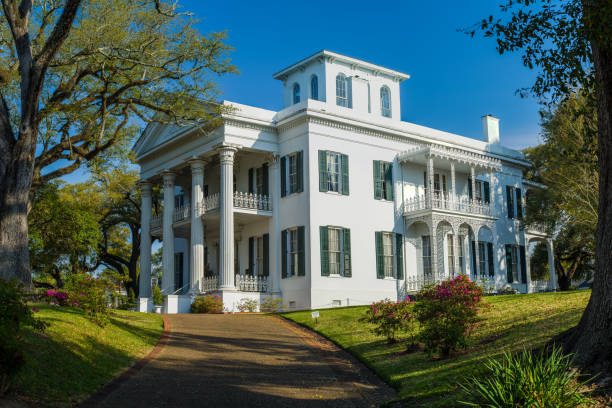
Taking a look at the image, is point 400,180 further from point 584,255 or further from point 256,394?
point 256,394

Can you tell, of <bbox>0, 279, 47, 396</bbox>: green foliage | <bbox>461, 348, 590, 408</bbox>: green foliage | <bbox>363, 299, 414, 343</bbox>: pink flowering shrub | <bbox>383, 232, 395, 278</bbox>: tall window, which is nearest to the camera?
<bbox>461, 348, 590, 408</bbox>: green foliage

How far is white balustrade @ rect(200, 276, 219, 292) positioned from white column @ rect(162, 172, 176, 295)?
2902 mm

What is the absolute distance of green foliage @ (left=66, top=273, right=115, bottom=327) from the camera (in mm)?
15045

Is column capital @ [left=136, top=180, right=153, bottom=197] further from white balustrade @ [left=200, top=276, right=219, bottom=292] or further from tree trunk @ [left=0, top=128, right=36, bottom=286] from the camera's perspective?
tree trunk @ [left=0, top=128, right=36, bottom=286]

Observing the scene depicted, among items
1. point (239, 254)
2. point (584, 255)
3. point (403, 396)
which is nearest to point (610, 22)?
point (403, 396)

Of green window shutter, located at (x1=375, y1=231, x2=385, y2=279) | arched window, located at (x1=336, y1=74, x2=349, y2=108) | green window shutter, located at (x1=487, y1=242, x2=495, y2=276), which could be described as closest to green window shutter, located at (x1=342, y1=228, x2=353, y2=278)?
green window shutter, located at (x1=375, y1=231, x2=385, y2=279)

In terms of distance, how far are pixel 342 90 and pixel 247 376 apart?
21.9 metres

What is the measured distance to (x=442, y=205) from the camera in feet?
91.1

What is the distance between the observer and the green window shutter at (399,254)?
92.3ft

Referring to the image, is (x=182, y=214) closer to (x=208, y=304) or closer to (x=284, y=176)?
(x=284, y=176)

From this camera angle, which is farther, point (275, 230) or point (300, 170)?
point (275, 230)

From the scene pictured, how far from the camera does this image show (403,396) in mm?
9789

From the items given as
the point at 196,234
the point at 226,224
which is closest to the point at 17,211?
the point at 226,224

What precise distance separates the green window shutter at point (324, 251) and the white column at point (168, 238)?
8.21 m
